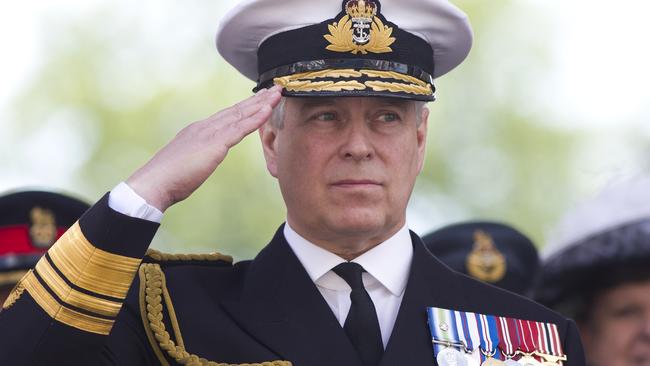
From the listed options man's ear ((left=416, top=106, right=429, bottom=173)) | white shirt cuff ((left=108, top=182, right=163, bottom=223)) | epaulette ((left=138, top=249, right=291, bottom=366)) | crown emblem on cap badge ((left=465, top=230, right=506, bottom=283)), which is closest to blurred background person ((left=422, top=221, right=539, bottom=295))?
crown emblem on cap badge ((left=465, top=230, right=506, bottom=283))

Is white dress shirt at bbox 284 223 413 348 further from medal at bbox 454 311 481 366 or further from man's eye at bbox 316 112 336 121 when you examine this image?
man's eye at bbox 316 112 336 121

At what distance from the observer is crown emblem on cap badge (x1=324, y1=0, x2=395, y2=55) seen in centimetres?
477

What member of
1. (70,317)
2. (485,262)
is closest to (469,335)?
(70,317)

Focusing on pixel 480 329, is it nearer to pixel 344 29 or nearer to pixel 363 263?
pixel 363 263

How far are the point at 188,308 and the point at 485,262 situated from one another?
11.6 feet

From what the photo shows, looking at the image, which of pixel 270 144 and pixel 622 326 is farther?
pixel 622 326

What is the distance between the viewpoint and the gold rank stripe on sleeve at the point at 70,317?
4.20m

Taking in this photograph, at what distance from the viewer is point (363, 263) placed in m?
4.71

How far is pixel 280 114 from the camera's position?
4.87m

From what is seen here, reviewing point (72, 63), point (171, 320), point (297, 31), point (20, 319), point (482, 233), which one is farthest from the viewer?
point (72, 63)

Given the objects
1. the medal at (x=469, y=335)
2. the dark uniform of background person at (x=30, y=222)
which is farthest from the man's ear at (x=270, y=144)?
the dark uniform of background person at (x=30, y=222)

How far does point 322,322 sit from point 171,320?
0.46m

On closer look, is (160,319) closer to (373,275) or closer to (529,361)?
(373,275)

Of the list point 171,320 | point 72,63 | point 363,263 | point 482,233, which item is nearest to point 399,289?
point 363,263
